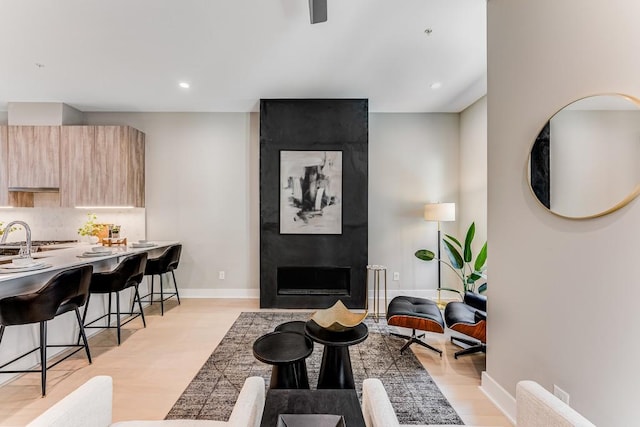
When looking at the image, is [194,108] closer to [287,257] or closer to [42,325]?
[287,257]

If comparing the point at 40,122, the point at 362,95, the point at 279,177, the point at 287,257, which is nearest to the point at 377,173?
the point at 362,95

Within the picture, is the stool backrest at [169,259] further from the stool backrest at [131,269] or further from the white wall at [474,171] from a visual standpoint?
the white wall at [474,171]

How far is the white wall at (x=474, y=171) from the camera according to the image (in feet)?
12.9

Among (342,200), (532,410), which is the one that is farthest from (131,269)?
(532,410)

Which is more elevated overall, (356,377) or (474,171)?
(474,171)

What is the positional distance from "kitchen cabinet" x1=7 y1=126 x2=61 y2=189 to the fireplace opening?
138 inches

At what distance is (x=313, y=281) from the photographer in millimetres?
4312

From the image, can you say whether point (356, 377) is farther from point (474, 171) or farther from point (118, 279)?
point (474, 171)

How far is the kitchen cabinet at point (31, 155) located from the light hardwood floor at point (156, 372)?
2.50 metres

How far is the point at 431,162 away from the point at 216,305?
12.5 feet

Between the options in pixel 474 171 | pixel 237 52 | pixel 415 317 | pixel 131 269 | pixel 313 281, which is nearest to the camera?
pixel 415 317

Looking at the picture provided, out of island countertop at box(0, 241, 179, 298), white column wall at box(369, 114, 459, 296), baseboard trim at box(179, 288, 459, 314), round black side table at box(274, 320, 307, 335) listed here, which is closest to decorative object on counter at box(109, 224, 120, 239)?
island countertop at box(0, 241, 179, 298)

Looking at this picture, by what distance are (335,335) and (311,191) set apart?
250 centimetres

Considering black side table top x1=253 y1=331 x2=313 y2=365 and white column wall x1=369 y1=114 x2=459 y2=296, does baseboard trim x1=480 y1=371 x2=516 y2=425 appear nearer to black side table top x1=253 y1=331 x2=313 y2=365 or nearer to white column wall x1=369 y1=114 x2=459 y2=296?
black side table top x1=253 y1=331 x2=313 y2=365
